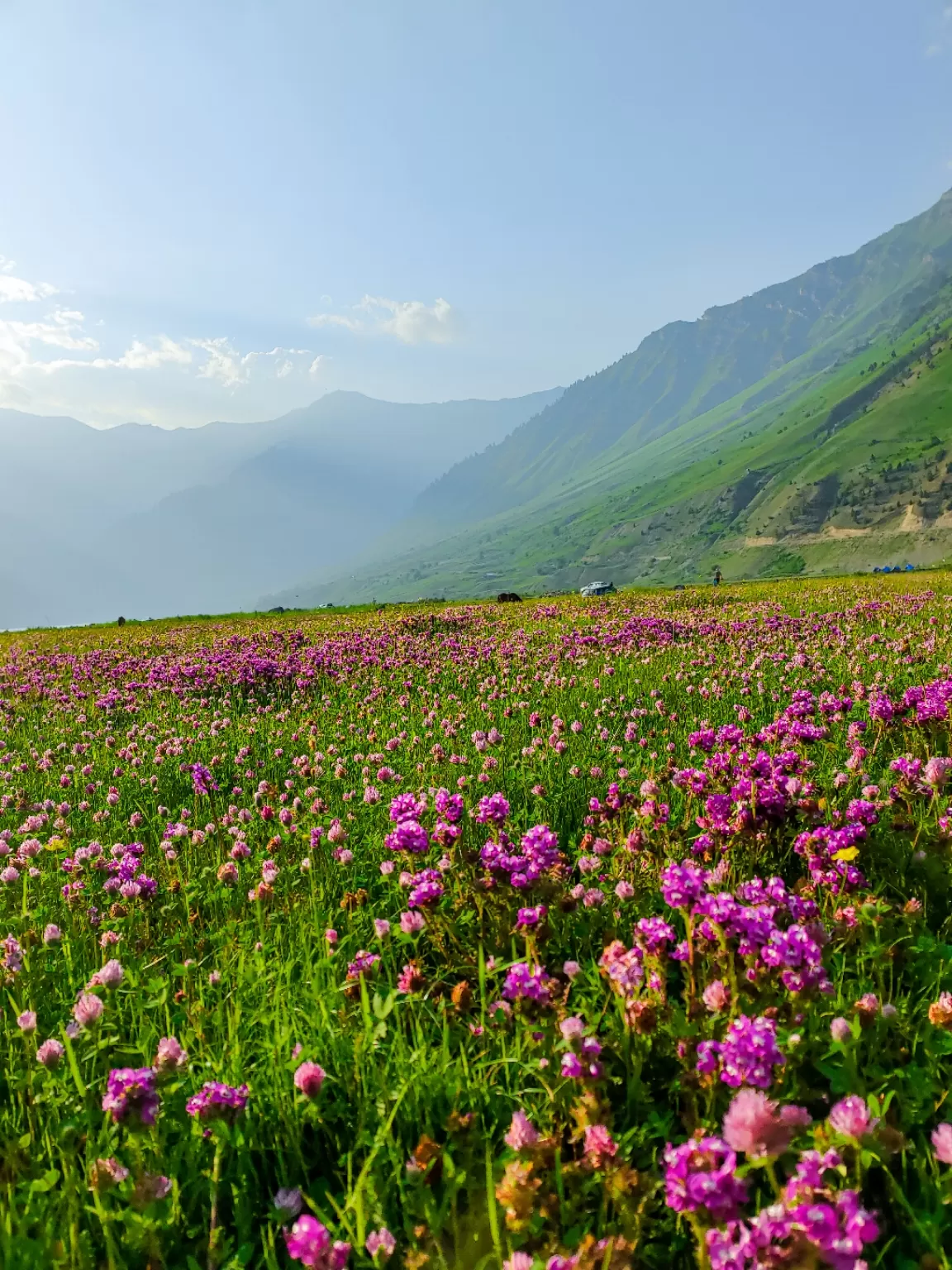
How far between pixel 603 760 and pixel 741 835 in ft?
8.73

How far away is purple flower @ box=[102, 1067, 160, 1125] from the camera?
2.21 m

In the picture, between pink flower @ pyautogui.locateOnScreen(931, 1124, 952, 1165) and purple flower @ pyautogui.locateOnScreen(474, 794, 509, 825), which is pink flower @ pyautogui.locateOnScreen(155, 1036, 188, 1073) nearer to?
purple flower @ pyautogui.locateOnScreen(474, 794, 509, 825)

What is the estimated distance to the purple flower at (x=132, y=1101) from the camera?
7.25 feet

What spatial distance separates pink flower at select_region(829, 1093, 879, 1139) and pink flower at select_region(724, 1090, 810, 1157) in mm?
179

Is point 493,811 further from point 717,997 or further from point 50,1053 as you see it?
point 50,1053

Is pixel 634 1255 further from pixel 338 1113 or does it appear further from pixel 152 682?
pixel 152 682

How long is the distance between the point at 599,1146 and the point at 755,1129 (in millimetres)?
539

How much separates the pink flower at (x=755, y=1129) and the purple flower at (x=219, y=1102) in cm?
157

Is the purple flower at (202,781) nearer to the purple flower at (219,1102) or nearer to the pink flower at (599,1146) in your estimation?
the purple flower at (219,1102)

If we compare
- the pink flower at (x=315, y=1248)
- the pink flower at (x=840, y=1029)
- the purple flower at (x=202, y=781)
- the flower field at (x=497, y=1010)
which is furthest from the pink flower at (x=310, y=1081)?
the purple flower at (x=202, y=781)

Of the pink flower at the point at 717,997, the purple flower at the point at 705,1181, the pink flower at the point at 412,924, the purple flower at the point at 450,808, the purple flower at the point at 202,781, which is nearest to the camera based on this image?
the purple flower at the point at 705,1181

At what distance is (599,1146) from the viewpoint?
2.09m

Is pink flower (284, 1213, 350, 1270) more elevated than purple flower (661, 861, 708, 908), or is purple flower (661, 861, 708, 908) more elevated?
purple flower (661, 861, 708, 908)

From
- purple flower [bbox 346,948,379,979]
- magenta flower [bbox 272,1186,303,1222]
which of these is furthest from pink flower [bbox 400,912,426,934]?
magenta flower [bbox 272,1186,303,1222]
